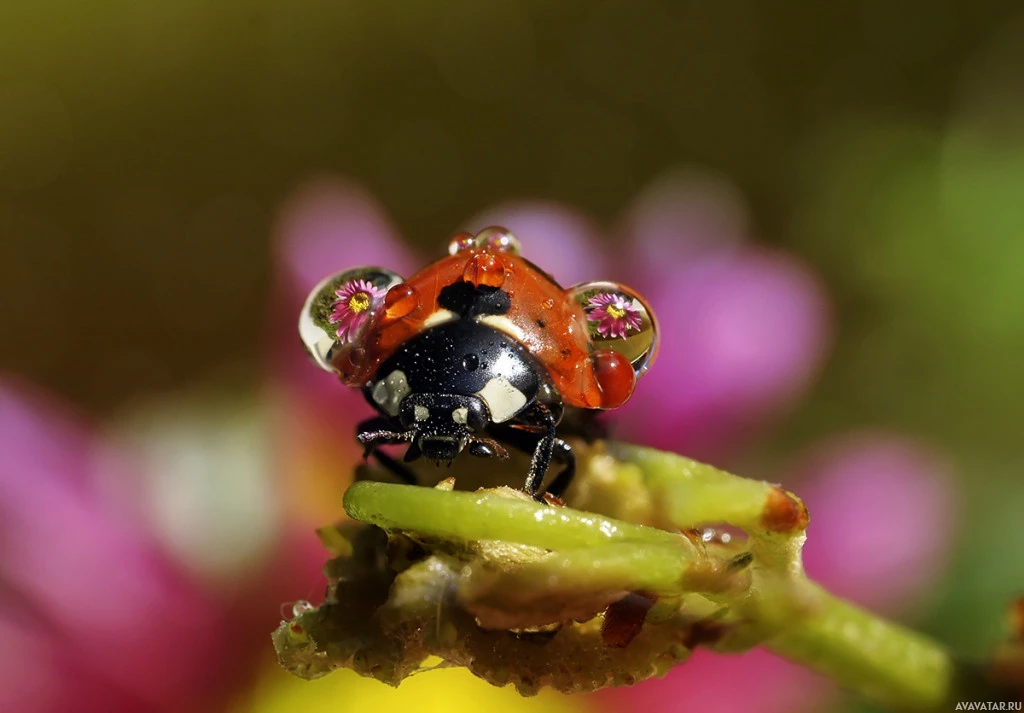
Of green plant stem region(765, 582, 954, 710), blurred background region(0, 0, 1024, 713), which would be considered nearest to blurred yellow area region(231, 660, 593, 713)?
blurred background region(0, 0, 1024, 713)

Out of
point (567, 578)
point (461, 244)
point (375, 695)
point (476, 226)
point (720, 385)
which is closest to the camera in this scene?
point (567, 578)

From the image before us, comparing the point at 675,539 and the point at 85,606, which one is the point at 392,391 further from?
the point at 85,606

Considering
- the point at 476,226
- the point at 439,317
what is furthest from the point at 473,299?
the point at 476,226

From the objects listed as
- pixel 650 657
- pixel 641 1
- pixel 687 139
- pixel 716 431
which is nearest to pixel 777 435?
pixel 716 431

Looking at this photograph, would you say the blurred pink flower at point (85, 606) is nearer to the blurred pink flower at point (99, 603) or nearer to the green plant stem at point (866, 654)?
the blurred pink flower at point (99, 603)

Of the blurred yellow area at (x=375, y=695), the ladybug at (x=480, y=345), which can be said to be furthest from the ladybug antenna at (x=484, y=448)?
the blurred yellow area at (x=375, y=695)

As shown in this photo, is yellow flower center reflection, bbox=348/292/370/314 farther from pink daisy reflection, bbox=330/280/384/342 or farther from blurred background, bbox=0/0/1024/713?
blurred background, bbox=0/0/1024/713

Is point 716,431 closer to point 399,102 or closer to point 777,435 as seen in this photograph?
point 777,435
